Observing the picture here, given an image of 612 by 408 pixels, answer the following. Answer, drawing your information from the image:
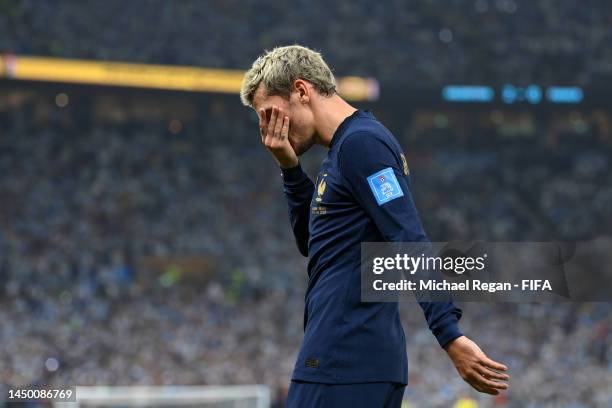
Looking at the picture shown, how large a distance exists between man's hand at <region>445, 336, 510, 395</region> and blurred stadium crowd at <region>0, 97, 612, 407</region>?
1686 centimetres

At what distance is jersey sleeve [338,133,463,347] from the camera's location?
265cm

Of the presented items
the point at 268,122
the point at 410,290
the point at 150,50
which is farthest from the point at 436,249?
the point at 150,50

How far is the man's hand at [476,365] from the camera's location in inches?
103

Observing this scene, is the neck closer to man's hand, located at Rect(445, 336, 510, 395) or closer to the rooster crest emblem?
the rooster crest emblem

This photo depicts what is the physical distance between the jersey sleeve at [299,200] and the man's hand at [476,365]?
91 cm

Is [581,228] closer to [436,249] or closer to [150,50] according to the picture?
[150,50]

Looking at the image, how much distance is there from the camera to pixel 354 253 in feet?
9.48

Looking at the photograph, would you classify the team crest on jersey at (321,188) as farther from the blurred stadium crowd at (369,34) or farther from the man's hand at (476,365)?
the blurred stadium crowd at (369,34)

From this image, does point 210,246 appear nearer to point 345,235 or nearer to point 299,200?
point 299,200

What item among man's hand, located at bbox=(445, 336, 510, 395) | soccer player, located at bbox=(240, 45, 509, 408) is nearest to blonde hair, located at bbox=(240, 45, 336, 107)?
soccer player, located at bbox=(240, 45, 509, 408)

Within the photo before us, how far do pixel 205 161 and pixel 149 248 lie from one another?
429 centimetres

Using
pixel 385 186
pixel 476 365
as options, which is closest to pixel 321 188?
pixel 385 186

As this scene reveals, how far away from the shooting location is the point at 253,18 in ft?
97.9

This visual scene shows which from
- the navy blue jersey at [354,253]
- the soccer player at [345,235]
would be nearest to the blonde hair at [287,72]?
the soccer player at [345,235]
